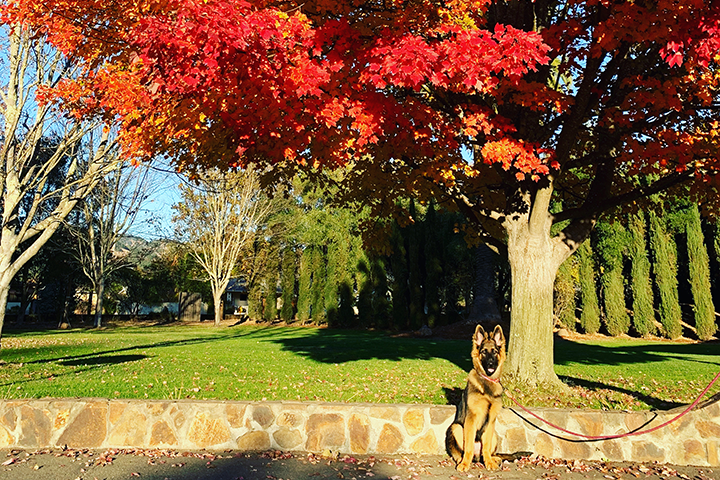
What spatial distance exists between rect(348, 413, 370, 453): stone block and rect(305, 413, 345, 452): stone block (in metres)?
0.11

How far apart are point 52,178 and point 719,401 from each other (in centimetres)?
3605

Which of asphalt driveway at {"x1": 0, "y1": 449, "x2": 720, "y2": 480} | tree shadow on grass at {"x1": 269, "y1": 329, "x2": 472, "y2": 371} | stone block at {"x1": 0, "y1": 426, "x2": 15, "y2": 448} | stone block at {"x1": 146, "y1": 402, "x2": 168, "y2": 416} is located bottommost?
tree shadow on grass at {"x1": 269, "y1": 329, "x2": 472, "y2": 371}

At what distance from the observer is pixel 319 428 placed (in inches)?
226

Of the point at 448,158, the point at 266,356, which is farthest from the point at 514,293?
the point at 266,356

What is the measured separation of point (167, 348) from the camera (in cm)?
1641

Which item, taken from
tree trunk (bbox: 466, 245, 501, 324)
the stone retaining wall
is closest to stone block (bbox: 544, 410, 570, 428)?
the stone retaining wall

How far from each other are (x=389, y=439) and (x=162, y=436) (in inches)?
106

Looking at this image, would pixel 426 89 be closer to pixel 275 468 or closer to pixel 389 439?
pixel 389 439

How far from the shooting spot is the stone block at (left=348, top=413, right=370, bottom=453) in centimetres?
570

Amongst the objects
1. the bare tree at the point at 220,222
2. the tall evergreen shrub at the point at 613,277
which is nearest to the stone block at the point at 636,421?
the tall evergreen shrub at the point at 613,277

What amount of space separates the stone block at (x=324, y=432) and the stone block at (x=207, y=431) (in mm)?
972

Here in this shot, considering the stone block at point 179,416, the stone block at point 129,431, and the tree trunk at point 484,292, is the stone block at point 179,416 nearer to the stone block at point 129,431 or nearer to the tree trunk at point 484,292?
the stone block at point 129,431

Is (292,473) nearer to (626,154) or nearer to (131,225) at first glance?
(626,154)

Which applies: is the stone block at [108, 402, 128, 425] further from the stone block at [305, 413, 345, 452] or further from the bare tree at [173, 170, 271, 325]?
the bare tree at [173, 170, 271, 325]
